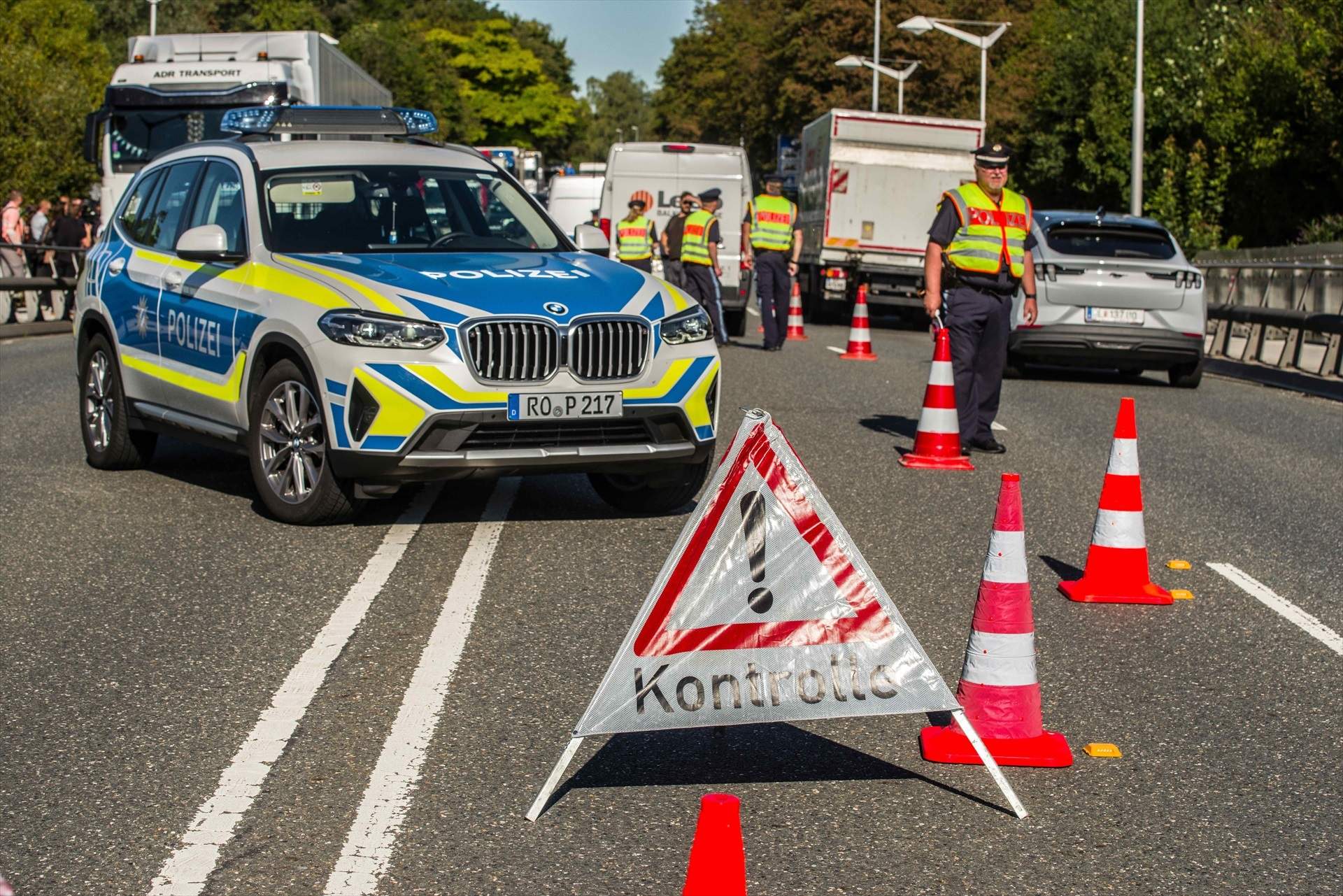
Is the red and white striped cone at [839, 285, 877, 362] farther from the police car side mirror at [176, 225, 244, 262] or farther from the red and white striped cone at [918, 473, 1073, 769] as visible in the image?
the red and white striped cone at [918, 473, 1073, 769]

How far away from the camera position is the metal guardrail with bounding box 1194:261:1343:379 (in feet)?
62.3

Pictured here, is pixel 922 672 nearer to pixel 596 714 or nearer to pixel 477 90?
pixel 596 714

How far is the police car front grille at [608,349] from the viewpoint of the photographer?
8.03m

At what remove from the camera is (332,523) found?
847 centimetres

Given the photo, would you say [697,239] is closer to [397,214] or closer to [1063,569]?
[397,214]

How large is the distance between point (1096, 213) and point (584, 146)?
498 feet

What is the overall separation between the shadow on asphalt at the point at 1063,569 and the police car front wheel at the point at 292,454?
3.15m

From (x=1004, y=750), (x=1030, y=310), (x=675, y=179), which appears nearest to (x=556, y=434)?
(x=1004, y=750)

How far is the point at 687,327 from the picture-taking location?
336 inches

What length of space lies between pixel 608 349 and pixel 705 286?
13482mm

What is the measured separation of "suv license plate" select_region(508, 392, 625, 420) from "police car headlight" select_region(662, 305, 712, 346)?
0.46m

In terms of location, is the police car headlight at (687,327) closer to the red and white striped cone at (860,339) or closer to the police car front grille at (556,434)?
the police car front grille at (556,434)

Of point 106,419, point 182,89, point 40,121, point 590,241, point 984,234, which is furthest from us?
point 40,121

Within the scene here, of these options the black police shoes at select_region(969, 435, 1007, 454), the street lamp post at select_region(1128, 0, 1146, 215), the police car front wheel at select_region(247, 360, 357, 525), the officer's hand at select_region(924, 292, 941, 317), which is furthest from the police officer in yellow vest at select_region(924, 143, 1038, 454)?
the street lamp post at select_region(1128, 0, 1146, 215)
